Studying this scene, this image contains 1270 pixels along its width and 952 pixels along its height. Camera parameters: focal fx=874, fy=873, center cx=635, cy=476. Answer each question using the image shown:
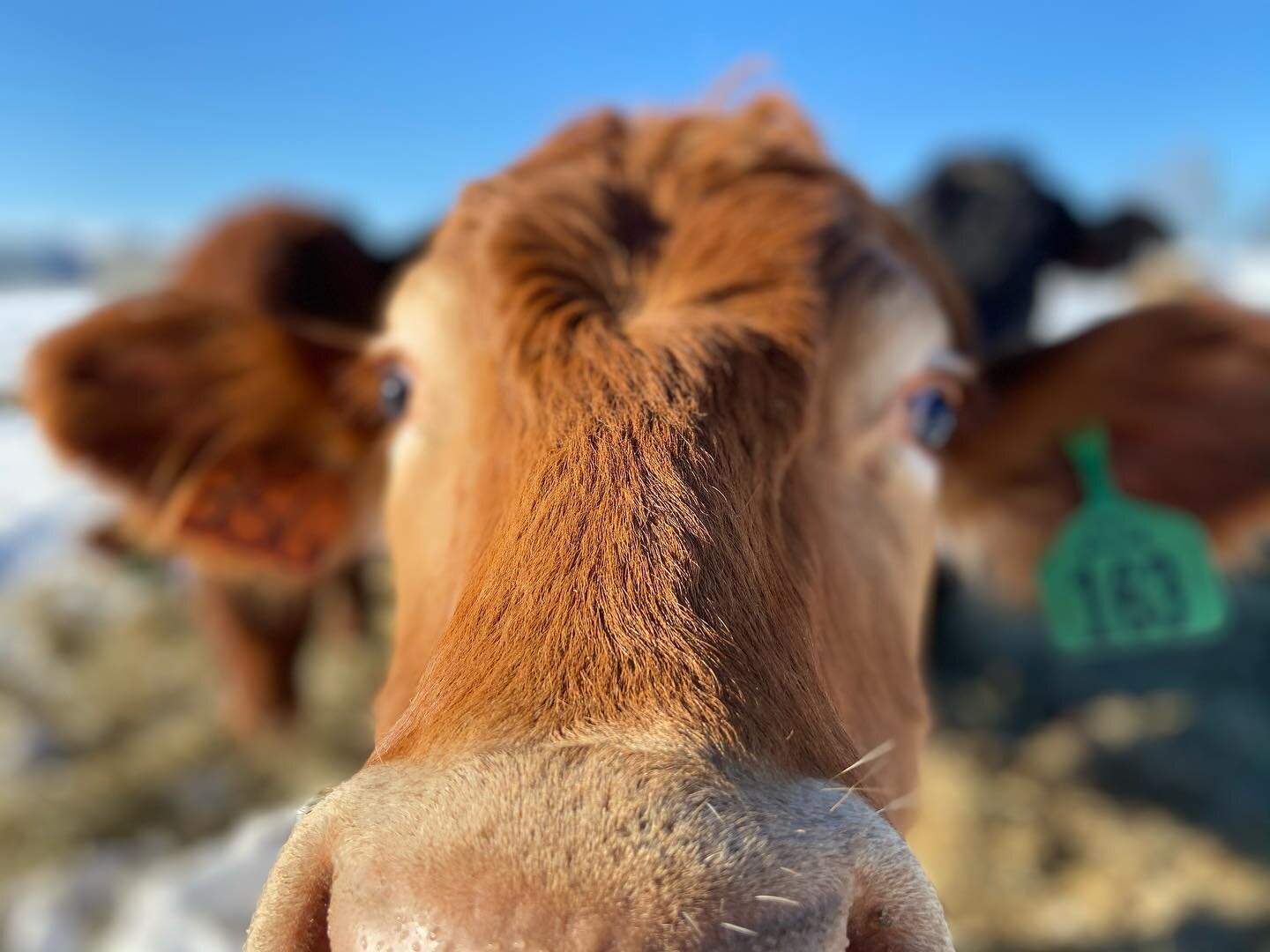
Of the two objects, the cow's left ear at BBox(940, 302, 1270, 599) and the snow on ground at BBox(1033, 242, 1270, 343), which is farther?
the snow on ground at BBox(1033, 242, 1270, 343)

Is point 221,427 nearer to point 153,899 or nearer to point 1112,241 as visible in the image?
point 153,899

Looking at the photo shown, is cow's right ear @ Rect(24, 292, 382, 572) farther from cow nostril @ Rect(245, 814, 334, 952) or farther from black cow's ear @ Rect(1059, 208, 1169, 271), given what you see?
black cow's ear @ Rect(1059, 208, 1169, 271)

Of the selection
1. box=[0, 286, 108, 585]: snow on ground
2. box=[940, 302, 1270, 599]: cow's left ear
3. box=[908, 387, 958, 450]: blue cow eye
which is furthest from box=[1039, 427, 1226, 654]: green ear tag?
box=[0, 286, 108, 585]: snow on ground

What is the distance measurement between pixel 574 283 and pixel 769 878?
1093mm

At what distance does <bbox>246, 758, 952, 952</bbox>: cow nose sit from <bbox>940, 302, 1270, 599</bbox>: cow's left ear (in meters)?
1.63

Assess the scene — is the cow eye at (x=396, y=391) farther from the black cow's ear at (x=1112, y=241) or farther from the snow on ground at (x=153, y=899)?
the black cow's ear at (x=1112, y=241)

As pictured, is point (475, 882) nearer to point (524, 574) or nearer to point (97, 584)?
point (524, 574)

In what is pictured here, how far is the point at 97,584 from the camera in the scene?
600 centimetres

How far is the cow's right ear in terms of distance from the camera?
7.98 ft

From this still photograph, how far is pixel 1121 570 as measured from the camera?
255cm

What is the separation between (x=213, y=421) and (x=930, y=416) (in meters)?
2.06

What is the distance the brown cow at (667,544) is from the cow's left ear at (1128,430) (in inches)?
0.5

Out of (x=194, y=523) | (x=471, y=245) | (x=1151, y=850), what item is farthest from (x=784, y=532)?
(x=1151, y=850)

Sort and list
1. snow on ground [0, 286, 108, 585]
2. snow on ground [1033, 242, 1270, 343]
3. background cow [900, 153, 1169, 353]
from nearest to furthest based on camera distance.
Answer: background cow [900, 153, 1169, 353] → snow on ground [1033, 242, 1270, 343] → snow on ground [0, 286, 108, 585]
